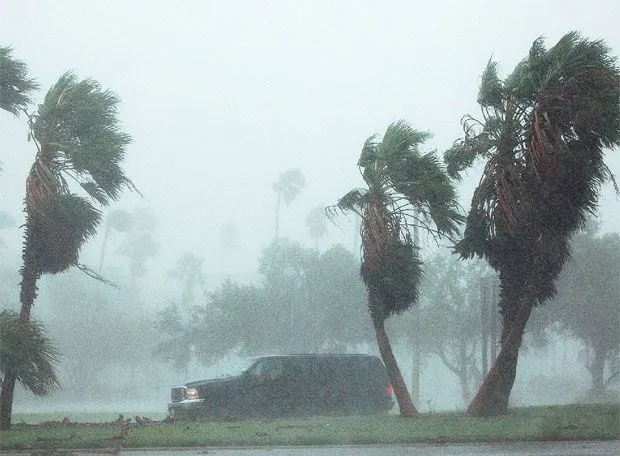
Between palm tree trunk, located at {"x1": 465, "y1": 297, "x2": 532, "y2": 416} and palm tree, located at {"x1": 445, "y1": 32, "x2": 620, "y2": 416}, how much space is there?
0.02 metres

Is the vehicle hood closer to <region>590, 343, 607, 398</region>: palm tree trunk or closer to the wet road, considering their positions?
the wet road

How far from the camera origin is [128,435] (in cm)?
1430

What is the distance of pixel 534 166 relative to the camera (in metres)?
17.5

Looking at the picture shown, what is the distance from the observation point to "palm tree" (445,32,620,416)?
17469 mm

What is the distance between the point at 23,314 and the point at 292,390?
23.1 ft

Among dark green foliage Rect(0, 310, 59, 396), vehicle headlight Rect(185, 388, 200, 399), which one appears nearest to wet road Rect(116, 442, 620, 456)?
dark green foliage Rect(0, 310, 59, 396)

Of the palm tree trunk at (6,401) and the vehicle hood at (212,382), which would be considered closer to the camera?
the palm tree trunk at (6,401)

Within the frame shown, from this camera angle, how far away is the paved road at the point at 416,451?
Answer: 38.7 feet

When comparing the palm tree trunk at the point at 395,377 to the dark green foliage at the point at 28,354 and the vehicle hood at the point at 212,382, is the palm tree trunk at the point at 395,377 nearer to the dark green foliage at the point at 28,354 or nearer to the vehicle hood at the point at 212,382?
the vehicle hood at the point at 212,382

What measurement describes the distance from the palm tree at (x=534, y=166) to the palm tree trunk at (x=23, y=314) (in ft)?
30.0

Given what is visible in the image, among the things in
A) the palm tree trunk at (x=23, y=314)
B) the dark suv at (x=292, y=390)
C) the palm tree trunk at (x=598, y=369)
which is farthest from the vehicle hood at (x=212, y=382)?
the palm tree trunk at (x=598, y=369)

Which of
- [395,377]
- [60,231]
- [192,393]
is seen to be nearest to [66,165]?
[60,231]

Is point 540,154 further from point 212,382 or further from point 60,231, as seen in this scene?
point 60,231

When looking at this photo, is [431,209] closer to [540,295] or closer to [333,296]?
[540,295]
